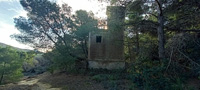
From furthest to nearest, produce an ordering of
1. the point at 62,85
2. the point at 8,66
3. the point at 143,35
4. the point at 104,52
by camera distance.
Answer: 1. the point at 104,52
2. the point at 8,66
3. the point at 143,35
4. the point at 62,85

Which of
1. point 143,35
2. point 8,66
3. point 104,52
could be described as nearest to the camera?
point 143,35

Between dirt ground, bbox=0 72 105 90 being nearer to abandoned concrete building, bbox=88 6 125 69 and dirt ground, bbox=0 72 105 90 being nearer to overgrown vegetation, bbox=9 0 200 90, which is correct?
overgrown vegetation, bbox=9 0 200 90

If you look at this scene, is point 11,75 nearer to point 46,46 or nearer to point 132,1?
point 46,46

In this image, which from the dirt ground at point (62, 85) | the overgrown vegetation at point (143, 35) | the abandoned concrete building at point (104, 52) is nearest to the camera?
the overgrown vegetation at point (143, 35)

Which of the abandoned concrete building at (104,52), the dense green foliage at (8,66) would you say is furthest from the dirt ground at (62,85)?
the dense green foliage at (8,66)

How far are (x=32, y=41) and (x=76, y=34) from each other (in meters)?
4.66

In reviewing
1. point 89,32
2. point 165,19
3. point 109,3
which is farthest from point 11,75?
point 165,19

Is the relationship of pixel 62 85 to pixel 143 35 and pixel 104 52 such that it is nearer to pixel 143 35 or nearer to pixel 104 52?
pixel 104 52

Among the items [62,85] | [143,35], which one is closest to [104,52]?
[143,35]

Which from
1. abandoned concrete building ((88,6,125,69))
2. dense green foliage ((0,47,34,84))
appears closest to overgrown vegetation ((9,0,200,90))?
abandoned concrete building ((88,6,125,69))

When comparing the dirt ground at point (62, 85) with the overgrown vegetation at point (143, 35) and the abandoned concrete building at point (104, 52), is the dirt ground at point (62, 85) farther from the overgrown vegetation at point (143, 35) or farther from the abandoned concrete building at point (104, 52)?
the abandoned concrete building at point (104, 52)

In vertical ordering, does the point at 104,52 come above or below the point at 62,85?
above

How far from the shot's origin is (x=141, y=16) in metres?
8.17

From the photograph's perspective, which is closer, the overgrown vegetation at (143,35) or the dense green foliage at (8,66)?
the overgrown vegetation at (143,35)
